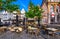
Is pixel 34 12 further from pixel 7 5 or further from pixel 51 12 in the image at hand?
pixel 7 5

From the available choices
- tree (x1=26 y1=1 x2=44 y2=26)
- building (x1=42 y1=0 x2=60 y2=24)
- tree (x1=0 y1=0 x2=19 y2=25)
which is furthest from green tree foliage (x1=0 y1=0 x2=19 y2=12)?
building (x1=42 y1=0 x2=60 y2=24)

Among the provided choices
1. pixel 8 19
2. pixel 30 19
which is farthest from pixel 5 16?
pixel 30 19

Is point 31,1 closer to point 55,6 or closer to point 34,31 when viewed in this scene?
point 55,6

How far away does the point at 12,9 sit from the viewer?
73.6 feet

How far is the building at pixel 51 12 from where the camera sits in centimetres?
2641

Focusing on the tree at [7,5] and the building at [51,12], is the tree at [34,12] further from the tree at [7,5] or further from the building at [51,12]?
the tree at [7,5]

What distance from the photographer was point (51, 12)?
2677 cm

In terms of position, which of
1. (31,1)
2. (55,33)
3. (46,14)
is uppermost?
(31,1)

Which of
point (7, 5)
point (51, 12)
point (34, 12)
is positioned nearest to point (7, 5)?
point (7, 5)

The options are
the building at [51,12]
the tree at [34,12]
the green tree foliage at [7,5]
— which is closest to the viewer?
the green tree foliage at [7,5]

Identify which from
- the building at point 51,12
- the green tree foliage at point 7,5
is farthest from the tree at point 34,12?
the green tree foliage at point 7,5

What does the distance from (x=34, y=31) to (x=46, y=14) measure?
13.1 meters

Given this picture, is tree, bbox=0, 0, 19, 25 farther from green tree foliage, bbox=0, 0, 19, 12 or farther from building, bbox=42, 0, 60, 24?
building, bbox=42, 0, 60, 24

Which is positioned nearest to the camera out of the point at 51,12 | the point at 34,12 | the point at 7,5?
the point at 7,5
